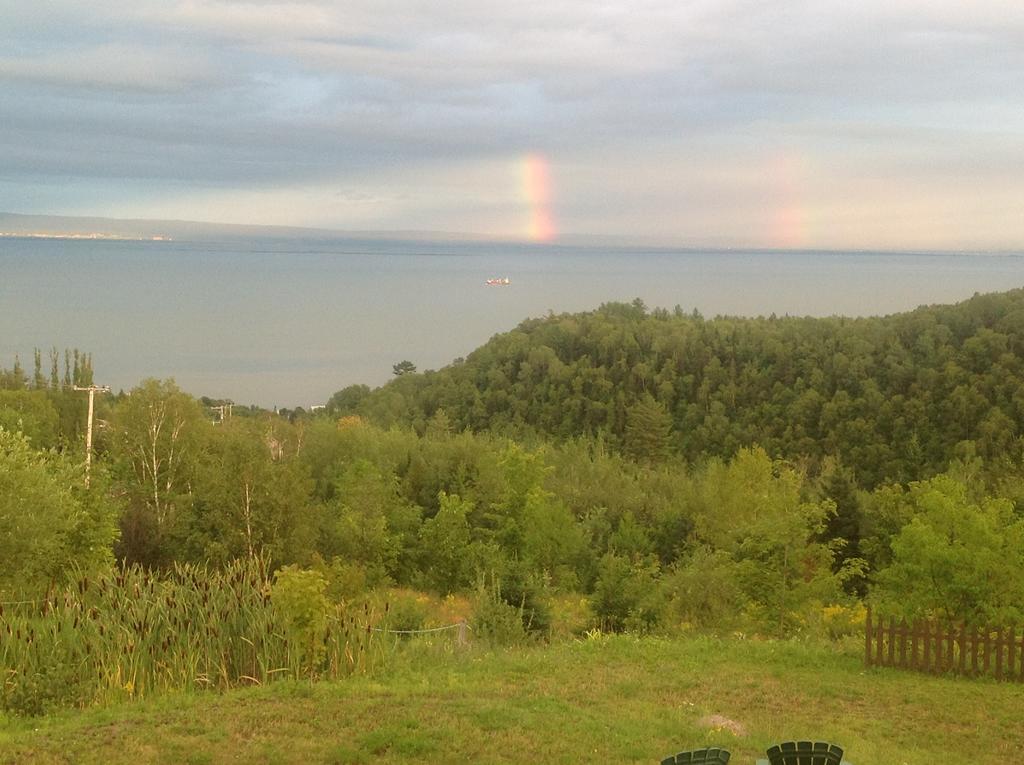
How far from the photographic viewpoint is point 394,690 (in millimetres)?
10008

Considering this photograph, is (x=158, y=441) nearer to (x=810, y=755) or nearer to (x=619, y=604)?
(x=619, y=604)

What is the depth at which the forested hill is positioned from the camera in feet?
229

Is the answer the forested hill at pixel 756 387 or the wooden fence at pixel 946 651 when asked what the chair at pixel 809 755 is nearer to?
the wooden fence at pixel 946 651

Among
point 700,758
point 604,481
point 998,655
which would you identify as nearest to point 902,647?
point 998,655

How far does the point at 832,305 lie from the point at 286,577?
17177 centimetres

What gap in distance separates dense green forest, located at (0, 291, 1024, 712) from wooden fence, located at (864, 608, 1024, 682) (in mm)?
1428

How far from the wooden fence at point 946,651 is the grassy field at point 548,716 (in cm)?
32

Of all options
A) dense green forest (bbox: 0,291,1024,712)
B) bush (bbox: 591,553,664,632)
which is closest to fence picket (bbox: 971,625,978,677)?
dense green forest (bbox: 0,291,1024,712)

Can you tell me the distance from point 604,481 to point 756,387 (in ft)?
A: 117

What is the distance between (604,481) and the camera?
54.0 metres

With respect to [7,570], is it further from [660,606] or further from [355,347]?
[355,347]

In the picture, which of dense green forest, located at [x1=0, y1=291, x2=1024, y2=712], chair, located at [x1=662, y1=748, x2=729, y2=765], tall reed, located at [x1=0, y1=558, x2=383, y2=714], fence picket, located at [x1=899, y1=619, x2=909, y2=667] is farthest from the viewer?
dense green forest, located at [x1=0, y1=291, x2=1024, y2=712]

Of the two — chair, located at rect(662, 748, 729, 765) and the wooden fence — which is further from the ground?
chair, located at rect(662, 748, 729, 765)

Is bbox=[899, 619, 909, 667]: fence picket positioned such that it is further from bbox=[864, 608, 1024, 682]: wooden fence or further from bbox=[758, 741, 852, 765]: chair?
bbox=[758, 741, 852, 765]: chair
